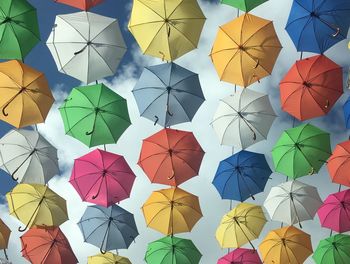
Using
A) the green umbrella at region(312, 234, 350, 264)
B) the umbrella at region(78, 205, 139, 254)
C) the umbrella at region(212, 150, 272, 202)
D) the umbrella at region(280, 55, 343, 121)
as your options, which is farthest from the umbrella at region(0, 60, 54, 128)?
the green umbrella at region(312, 234, 350, 264)

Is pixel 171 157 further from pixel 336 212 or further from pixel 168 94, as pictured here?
pixel 336 212

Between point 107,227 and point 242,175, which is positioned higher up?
point 242,175

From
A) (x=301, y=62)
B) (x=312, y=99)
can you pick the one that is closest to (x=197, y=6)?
(x=301, y=62)

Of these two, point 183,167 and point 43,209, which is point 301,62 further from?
point 43,209

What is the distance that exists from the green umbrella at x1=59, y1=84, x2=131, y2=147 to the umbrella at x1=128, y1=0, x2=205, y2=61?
1767 millimetres

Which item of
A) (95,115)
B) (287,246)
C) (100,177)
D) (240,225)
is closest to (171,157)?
(100,177)

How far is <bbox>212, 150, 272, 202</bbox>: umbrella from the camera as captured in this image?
1608cm

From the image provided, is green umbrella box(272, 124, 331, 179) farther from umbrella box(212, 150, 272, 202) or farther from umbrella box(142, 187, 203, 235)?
umbrella box(142, 187, 203, 235)

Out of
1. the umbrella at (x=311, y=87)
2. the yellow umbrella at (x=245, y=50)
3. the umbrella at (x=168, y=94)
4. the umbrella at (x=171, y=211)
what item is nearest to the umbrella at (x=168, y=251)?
the umbrella at (x=171, y=211)

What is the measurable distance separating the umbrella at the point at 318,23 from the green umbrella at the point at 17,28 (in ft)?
22.3

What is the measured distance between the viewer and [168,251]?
16547 millimetres

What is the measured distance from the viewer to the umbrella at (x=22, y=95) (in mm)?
13609

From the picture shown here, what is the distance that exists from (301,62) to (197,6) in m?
3.30

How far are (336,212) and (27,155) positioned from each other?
9753 millimetres
